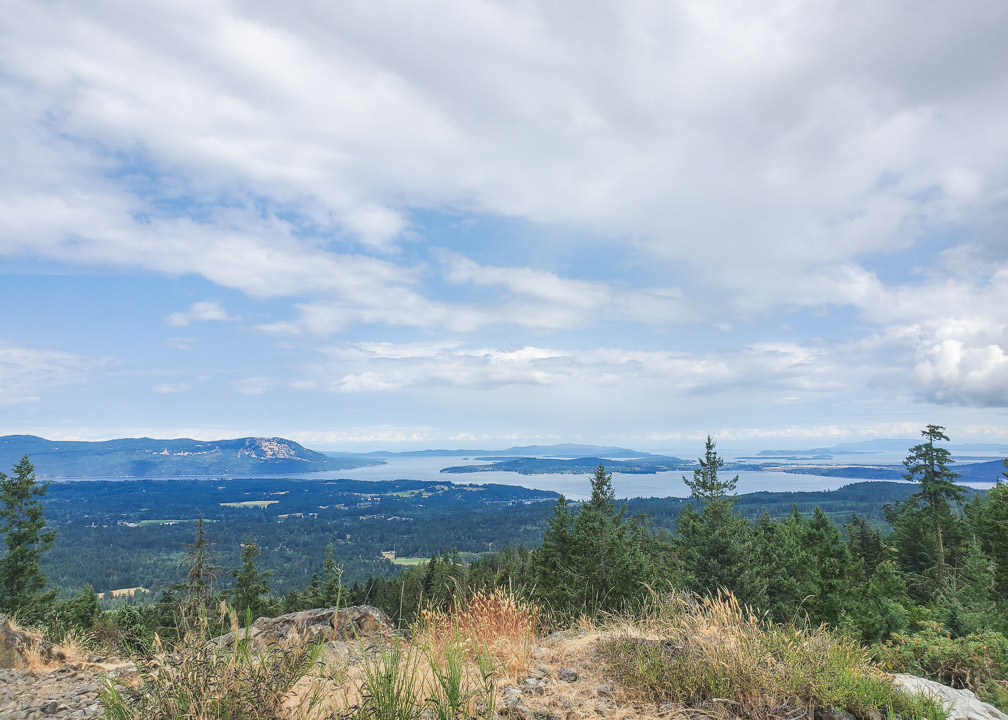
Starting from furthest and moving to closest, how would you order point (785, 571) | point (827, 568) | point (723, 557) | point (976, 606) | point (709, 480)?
point (709, 480) → point (827, 568) → point (785, 571) → point (723, 557) → point (976, 606)

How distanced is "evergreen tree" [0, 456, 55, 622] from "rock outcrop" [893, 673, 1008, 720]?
35510mm

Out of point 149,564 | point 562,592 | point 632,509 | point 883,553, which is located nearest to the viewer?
point 562,592

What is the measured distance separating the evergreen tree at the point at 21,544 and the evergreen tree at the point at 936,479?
50.0 meters

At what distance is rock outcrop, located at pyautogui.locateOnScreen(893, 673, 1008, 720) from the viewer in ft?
13.8

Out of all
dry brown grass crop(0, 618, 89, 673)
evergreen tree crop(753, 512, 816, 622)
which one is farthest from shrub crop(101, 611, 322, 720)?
evergreen tree crop(753, 512, 816, 622)

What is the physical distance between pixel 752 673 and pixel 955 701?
241 cm

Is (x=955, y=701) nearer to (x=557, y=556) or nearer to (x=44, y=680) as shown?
(x=44, y=680)

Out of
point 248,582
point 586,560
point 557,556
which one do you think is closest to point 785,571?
point 586,560

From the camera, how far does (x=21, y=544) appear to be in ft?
84.4

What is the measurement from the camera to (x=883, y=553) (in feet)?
119

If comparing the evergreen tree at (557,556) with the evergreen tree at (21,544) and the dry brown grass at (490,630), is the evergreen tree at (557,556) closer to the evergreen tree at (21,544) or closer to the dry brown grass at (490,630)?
the dry brown grass at (490,630)

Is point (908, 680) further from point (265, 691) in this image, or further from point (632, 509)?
point (632, 509)

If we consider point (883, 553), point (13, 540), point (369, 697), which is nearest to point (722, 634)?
point (369, 697)

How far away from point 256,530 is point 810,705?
197575 millimetres
